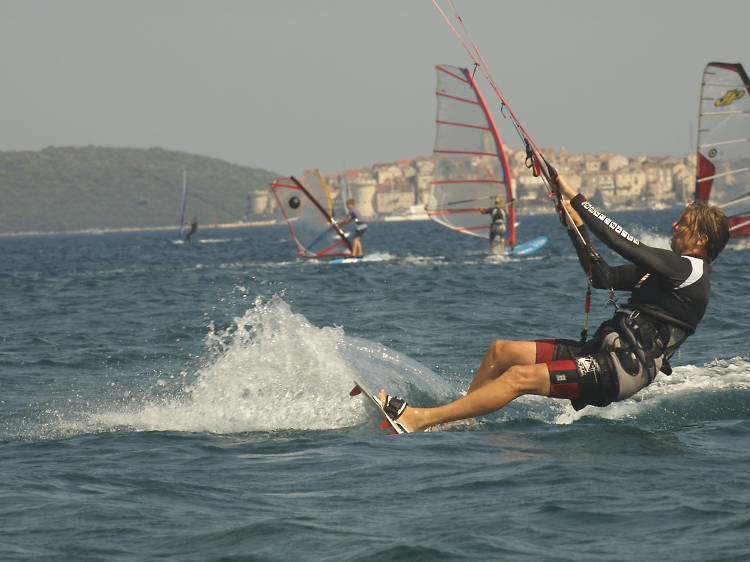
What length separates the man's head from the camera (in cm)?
516

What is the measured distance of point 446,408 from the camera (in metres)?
5.51

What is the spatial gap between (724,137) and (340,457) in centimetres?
1856

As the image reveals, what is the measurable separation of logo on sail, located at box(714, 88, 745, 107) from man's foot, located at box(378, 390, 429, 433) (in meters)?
17.6

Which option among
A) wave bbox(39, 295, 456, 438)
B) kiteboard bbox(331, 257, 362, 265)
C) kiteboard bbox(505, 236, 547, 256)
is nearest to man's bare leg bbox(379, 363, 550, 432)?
wave bbox(39, 295, 456, 438)

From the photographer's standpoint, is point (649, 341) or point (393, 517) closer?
point (393, 517)

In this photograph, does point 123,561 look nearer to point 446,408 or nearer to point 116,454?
point 116,454

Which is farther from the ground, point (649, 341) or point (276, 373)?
point (649, 341)

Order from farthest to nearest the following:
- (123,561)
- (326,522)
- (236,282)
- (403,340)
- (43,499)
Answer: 1. (236,282)
2. (403,340)
3. (43,499)
4. (326,522)
5. (123,561)

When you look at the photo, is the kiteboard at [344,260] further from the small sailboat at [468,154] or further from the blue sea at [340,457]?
the blue sea at [340,457]

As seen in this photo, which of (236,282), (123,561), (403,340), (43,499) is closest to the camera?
(123,561)

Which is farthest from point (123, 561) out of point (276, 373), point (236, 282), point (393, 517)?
point (236, 282)

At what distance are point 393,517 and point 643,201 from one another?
561ft

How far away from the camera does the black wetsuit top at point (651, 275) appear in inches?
197

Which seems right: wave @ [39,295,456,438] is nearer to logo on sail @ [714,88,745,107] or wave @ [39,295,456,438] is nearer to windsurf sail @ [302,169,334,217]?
logo on sail @ [714,88,745,107]
